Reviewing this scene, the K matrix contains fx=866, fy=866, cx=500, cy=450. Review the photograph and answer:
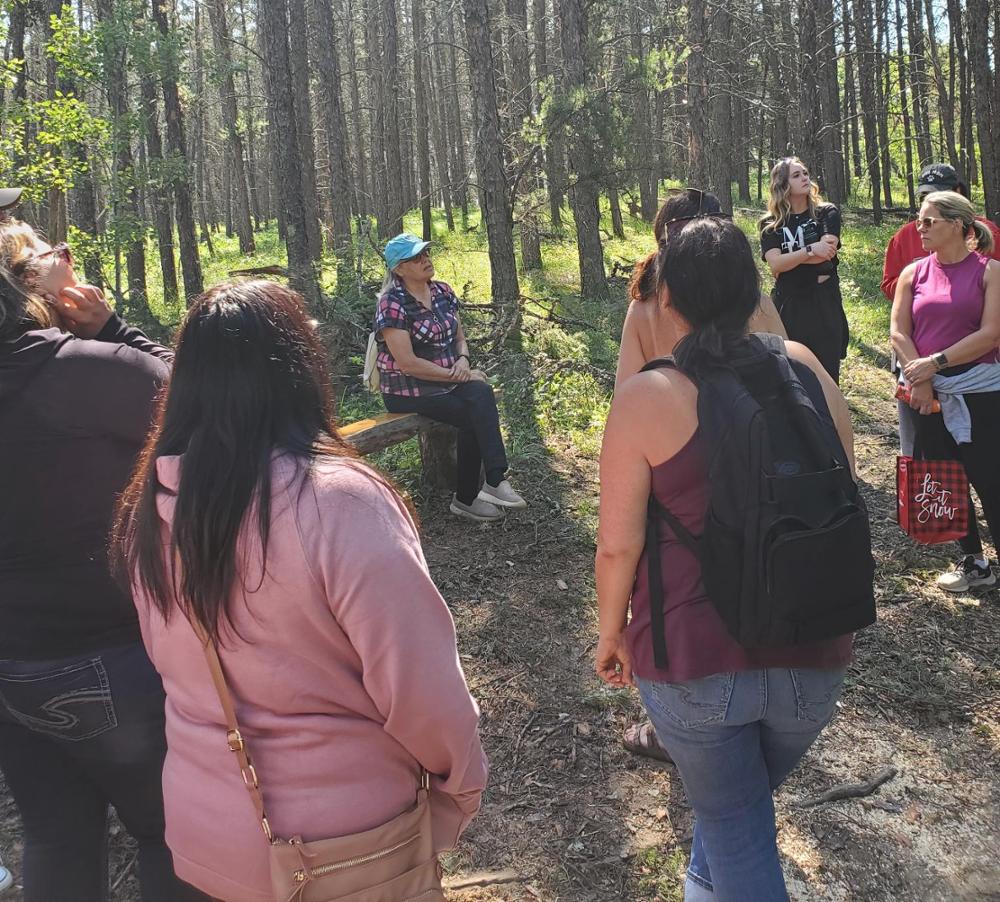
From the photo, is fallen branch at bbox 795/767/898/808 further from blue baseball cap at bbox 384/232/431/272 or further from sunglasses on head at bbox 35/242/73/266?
blue baseball cap at bbox 384/232/431/272

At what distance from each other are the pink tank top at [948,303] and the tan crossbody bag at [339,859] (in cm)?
377

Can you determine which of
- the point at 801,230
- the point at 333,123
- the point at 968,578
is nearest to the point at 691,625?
the point at 968,578

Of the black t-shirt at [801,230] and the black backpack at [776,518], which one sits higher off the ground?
the black t-shirt at [801,230]

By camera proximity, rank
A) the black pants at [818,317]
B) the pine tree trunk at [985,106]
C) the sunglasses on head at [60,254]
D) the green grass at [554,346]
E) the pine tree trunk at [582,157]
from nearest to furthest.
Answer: the sunglasses on head at [60,254], the black pants at [818,317], the green grass at [554,346], the pine tree trunk at [985,106], the pine tree trunk at [582,157]

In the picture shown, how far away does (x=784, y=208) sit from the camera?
527 centimetres

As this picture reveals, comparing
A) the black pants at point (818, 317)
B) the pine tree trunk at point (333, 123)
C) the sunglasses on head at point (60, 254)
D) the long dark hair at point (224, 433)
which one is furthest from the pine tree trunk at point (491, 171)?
the long dark hair at point (224, 433)

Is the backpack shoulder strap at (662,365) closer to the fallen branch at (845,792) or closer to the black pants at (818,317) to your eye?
the fallen branch at (845,792)

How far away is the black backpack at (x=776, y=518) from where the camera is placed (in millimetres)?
1717

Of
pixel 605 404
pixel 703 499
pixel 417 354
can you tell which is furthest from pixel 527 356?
pixel 703 499

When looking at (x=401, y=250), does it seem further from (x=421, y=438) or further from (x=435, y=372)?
(x=421, y=438)

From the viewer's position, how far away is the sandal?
3.38 m

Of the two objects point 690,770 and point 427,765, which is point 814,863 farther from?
point 427,765

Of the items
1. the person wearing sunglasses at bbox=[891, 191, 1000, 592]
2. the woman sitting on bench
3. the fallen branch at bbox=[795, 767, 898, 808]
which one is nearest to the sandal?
the fallen branch at bbox=[795, 767, 898, 808]

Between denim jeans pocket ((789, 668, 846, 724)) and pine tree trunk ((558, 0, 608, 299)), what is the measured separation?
1063 cm
